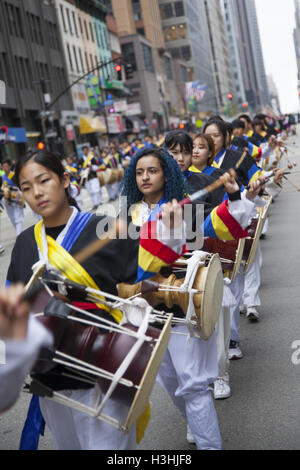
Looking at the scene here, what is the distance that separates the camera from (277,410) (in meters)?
4.95

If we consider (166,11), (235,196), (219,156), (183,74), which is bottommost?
(235,196)

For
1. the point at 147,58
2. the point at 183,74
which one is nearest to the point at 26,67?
the point at 147,58

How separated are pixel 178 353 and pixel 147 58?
10044 cm

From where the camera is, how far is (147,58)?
101m

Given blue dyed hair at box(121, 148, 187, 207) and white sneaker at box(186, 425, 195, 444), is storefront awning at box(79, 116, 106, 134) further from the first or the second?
white sneaker at box(186, 425, 195, 444)

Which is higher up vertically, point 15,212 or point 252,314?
point 15,212

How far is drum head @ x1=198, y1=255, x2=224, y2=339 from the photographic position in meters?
3.79

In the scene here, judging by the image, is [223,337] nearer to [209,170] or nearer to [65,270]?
[209,170]

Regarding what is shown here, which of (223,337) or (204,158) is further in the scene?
(204,158)

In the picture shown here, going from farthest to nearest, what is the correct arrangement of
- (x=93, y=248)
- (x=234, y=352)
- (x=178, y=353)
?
(x=234, y=352)
(x=178, y=353)
(x=93, y=248)

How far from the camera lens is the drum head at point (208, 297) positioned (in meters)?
3.79

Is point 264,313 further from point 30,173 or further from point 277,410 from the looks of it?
point 30,173

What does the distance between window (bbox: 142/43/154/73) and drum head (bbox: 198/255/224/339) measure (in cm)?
9794
